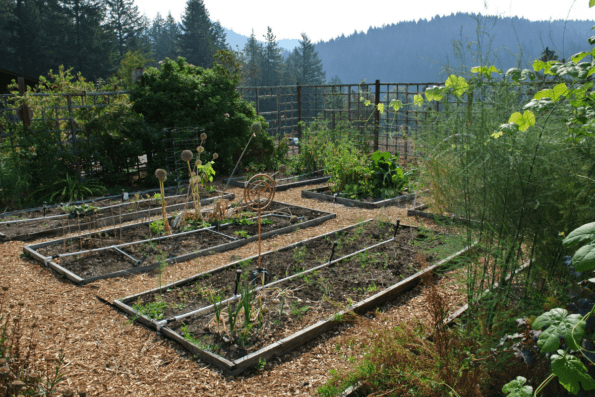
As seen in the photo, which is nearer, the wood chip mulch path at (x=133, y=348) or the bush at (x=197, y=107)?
the wood chip mulch path at (x=133, y=348)

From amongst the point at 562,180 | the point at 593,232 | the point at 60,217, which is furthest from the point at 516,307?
the point at 60,217

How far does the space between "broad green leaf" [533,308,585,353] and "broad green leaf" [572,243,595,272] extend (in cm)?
24

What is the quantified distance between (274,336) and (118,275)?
206 centimetres

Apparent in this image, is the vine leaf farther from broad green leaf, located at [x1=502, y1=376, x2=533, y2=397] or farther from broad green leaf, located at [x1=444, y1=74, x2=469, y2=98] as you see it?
broad green leaf, located at [x1=502, y1=376, x2=533, y2=397]

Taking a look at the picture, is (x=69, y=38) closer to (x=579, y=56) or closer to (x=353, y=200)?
(x=353, y=200)

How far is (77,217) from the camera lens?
5.67 m

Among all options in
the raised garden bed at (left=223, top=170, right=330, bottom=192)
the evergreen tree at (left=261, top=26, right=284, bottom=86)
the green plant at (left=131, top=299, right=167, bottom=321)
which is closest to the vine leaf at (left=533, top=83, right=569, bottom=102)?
the green plant at (left=131, top=299, right=167, bottom=321)

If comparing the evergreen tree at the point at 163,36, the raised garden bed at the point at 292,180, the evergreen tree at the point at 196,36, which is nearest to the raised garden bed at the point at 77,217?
the raised garden bed at the point at 292,180

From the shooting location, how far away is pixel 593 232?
1.28 m

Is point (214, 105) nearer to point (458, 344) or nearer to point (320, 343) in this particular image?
point (320, 343)

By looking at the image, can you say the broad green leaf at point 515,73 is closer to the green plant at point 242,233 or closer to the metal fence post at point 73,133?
the green plant at point 242,233

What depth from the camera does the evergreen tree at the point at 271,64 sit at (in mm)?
53469

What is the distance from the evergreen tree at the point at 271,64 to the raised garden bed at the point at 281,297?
51.3 metres

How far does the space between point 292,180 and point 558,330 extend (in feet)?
24.9
